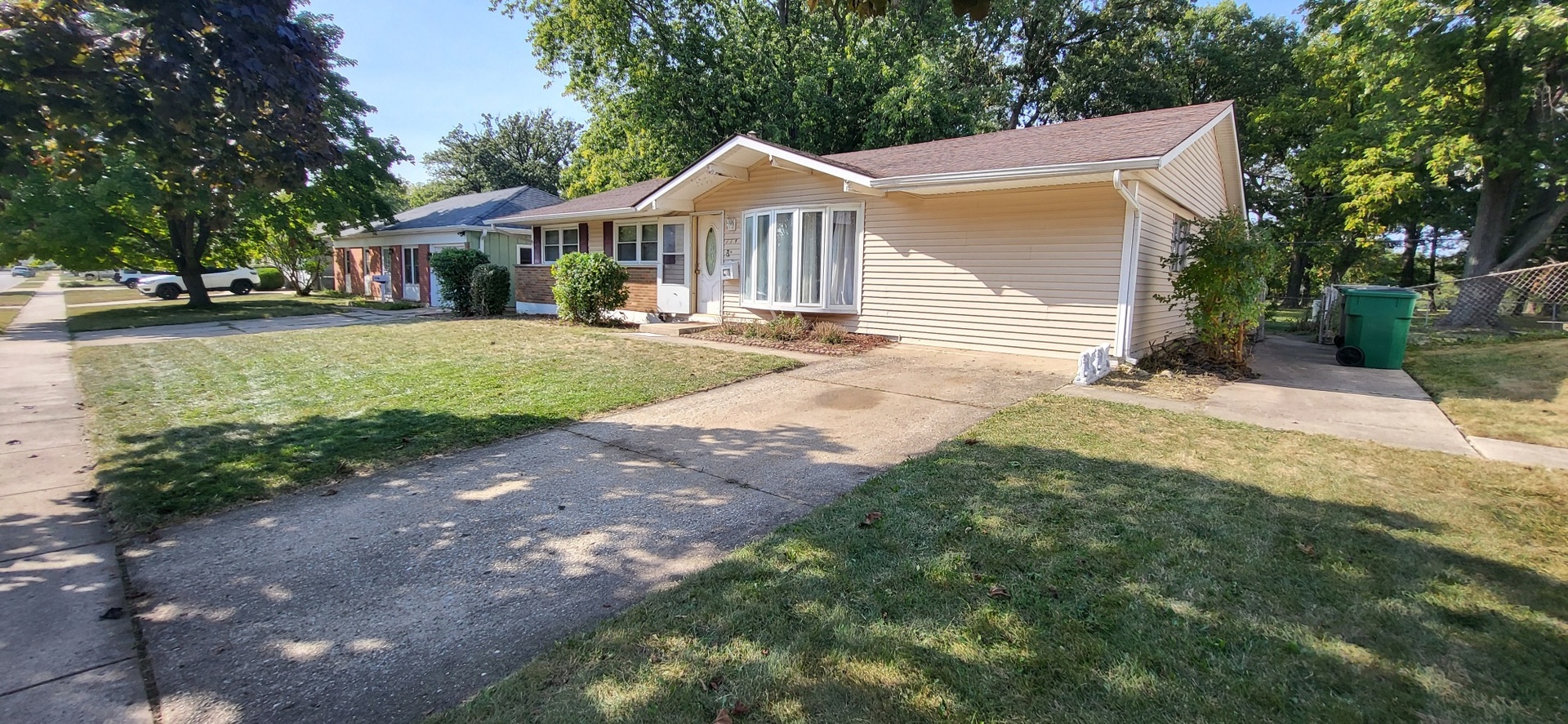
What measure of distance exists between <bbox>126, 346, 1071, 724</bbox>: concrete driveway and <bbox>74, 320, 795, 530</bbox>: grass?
555 mm

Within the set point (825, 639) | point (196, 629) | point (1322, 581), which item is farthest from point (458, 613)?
point (1322, 581)

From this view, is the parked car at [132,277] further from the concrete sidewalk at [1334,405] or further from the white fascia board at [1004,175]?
the concrete sidewalk at [1334,405]

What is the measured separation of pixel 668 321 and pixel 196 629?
12.2 meters

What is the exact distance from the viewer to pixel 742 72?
73.3 ft

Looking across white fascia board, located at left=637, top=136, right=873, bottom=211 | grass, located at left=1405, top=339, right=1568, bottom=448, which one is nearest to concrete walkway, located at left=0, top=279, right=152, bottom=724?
white fascia board, located at left=637, top=136, right=873, bottom=211

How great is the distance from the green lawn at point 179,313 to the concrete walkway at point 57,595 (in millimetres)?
13139

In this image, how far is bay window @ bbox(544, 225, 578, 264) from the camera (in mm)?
17000

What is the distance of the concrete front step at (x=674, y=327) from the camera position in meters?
12.9

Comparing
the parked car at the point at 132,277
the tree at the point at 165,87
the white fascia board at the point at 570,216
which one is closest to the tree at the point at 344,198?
the white fascia board at the point at 570,216

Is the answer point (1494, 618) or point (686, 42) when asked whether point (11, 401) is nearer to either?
point (1494, 618)

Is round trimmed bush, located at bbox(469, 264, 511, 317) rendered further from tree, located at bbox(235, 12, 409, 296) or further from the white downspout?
the white downspout

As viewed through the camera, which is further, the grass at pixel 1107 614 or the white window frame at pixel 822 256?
the white window frame at pixel 822 256

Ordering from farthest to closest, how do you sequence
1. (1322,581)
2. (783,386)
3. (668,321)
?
(668,321) < (783,386) < (1322,581)

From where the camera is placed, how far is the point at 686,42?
2252 centimetres
